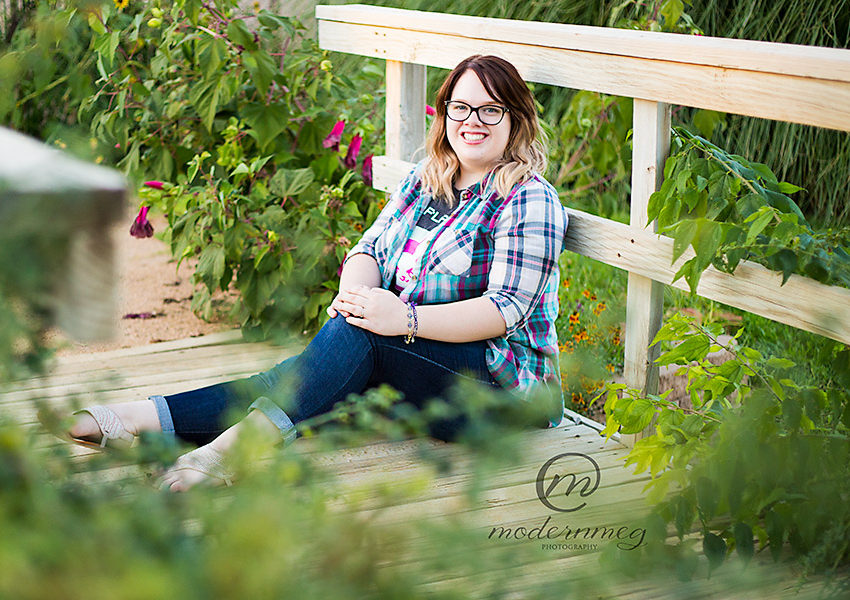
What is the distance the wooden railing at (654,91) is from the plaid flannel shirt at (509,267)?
140mm

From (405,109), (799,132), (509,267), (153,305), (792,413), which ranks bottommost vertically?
(153,305)

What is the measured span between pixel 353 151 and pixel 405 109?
0.40 meters

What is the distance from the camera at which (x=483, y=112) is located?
2.36m

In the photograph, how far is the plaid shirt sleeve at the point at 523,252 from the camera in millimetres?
2252

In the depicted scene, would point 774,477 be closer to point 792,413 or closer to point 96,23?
point 792,413

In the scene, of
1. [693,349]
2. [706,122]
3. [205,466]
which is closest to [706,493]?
[693,349]

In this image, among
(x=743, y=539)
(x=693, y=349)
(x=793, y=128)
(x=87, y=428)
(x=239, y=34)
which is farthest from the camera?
(x=793, y=128)

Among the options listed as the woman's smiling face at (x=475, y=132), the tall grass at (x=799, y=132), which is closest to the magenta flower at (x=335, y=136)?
the woman's smiling face at (x=475, y=132)

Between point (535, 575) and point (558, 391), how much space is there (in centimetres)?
66

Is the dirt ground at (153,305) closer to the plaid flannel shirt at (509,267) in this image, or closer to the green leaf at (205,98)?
the green leaf at (205,98)

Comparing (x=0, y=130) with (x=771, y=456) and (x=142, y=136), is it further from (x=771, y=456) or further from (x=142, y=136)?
(x=142, y=136)

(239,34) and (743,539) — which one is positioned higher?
(239,34)

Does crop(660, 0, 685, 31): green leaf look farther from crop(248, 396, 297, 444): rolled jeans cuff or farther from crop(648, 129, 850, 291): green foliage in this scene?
crop(248, 396, 297, 444): rolled jeans cuff

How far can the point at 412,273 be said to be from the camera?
239cm
